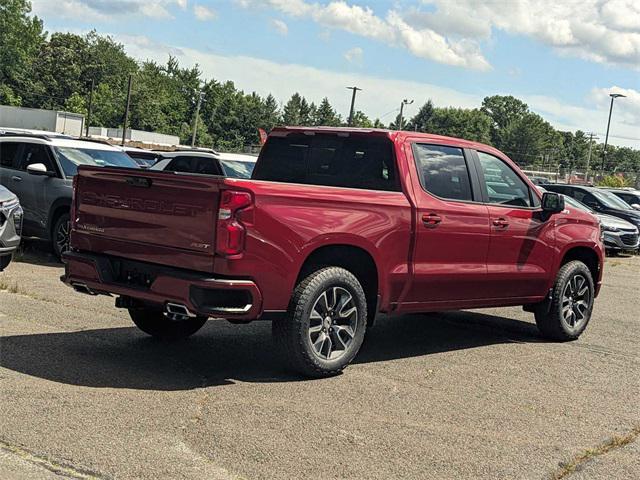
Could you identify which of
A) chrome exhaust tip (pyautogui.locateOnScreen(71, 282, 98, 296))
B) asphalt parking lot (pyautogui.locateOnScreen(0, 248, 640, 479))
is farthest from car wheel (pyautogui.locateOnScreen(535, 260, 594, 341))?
chrome exhaust tip (pyautogui.locateOnScreen(71, 282, 98, 296))

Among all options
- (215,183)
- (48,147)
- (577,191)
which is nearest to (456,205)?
(215,183)

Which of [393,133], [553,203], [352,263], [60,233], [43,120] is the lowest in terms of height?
[60,233]

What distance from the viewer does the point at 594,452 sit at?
5344 millimetres

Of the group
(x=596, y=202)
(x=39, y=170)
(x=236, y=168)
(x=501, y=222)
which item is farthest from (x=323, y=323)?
(x=596, y=202)

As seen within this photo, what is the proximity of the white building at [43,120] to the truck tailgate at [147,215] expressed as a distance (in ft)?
286

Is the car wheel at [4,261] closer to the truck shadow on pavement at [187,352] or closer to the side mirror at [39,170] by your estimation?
the side mirror at [39,170]

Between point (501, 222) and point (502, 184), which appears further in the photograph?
point (502, 184)

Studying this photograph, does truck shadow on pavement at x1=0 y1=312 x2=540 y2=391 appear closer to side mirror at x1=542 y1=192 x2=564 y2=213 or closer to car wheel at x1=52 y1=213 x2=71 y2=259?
side mirror at x1=542 y1=192 x2=564 y2=213

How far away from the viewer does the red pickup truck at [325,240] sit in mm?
6047

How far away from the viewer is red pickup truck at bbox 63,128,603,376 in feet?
19.8

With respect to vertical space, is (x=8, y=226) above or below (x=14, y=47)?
below

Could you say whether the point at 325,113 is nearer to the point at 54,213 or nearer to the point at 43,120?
the point at 43,120

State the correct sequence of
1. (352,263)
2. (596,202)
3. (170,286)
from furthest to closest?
(596,202) < (352,263) < (170,286)

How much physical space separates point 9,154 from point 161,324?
715 cm
